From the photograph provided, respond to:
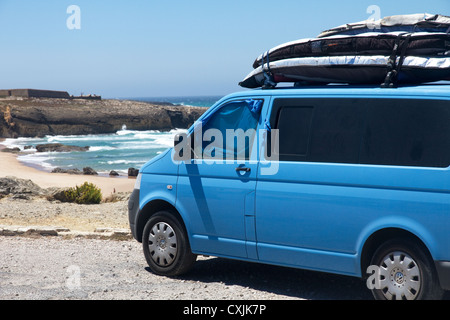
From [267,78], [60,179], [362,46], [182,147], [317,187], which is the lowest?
[60,179]

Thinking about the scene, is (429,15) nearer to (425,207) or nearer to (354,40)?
(354,40)

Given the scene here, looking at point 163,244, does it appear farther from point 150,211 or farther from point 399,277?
point 399,277

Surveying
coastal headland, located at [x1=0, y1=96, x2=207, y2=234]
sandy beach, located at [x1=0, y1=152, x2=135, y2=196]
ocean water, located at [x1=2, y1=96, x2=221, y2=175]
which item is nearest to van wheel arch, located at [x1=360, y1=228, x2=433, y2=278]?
coastal headland, located at [x1=0, y1=96, x2=207, y2=234]

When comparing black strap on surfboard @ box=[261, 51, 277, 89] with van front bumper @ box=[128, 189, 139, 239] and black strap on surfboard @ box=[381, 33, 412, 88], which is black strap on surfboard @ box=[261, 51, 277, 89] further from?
van front bumper @ box=[128, 189, 139, 239]

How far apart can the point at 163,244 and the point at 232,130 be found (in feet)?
5.22

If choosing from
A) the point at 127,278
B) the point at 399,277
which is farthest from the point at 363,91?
the point at 127,278

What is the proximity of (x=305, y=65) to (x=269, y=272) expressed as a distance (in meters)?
2.61

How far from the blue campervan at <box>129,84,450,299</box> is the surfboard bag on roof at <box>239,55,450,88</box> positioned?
0.62 feet

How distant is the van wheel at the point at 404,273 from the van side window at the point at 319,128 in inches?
34.8

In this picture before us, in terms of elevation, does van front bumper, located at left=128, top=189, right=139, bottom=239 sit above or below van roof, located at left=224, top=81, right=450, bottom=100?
below

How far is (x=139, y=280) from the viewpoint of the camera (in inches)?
291

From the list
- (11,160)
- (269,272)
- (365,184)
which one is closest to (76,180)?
(11,160)

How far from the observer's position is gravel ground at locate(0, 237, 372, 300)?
6695 mm

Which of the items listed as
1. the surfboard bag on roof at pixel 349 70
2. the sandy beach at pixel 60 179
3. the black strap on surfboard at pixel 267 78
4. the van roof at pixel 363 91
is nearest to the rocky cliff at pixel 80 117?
the sandy beach at pixel 60 179
